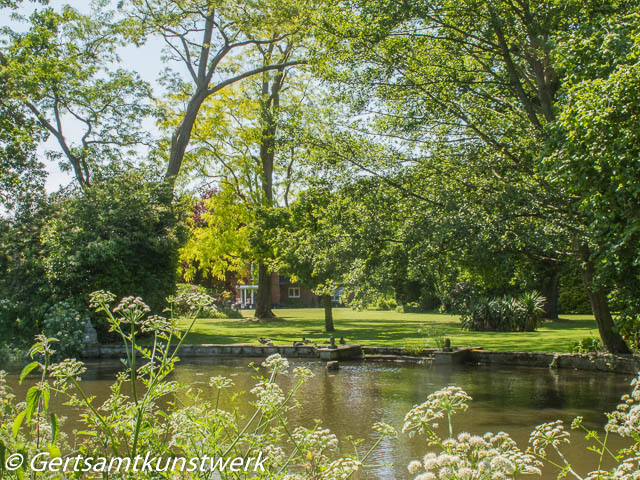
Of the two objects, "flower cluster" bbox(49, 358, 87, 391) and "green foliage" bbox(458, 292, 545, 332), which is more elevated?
"flower cluster" bbox(49, 358, 87, 391)

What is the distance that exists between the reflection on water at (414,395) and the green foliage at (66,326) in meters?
1.15

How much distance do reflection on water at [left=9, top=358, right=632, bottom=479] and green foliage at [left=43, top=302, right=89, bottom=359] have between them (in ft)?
3.76

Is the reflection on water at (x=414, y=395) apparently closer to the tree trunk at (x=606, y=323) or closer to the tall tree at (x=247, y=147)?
the tree trunk at (x=606, y=323)

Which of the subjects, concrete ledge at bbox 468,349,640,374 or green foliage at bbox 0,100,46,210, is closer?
concrete ledge at bbox 468,349,640,374

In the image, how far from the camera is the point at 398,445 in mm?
6477

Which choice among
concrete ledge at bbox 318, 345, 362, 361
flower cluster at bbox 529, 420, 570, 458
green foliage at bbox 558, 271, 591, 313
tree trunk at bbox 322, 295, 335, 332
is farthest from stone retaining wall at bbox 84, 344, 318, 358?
green foliage at bbox 558, 271, 591, 313

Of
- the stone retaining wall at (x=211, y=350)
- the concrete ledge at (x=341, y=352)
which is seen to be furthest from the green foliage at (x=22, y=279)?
the concrete ledge at (x=341, y=352)

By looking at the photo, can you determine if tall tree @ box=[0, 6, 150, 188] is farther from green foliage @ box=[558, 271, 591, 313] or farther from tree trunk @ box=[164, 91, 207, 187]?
green foliage @ box=[558, 271, 591, 313]

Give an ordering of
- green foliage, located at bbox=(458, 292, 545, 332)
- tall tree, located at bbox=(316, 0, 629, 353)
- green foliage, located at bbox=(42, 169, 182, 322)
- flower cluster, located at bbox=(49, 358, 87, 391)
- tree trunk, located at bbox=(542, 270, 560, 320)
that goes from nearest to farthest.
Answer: flower cluster, located at bbox=(49, 358, 87, 391) → tall tree, located at bbox=(316, 0, 629, 353) → green foliage, located at bbox=(42, 169, 182, 322) → green foliage, located at bbox=(458, 292, 545, 332) → tree trunk, located at bbox=(542, 270, 560, 320)

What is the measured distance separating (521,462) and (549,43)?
897cm

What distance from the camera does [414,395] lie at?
372 inches

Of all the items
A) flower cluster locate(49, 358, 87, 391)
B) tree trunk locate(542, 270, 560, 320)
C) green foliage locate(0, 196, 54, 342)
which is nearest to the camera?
flower cluster locate(49, 358, 87, 391)

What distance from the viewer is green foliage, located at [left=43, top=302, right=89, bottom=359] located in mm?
14716

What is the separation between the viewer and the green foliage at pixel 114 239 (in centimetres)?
1666
